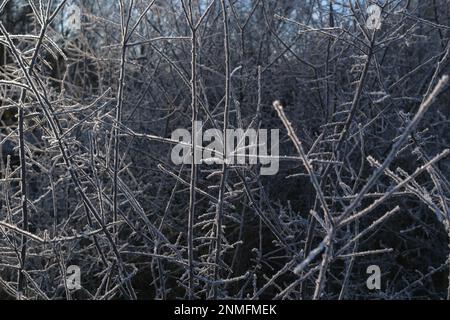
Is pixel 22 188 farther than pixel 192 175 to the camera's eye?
Yes

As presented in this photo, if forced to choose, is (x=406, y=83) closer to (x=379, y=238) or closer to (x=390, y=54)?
(x=390, y=54)

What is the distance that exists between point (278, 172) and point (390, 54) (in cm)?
110

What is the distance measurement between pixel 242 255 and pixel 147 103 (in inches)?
45.9

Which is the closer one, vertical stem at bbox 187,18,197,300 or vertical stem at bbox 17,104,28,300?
vertical stem at bbox 187,18,197,300

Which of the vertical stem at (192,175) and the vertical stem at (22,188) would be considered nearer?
the vertical stem at (192,175)

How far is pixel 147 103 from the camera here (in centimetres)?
441

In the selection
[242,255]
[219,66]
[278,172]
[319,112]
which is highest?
[219,66]
